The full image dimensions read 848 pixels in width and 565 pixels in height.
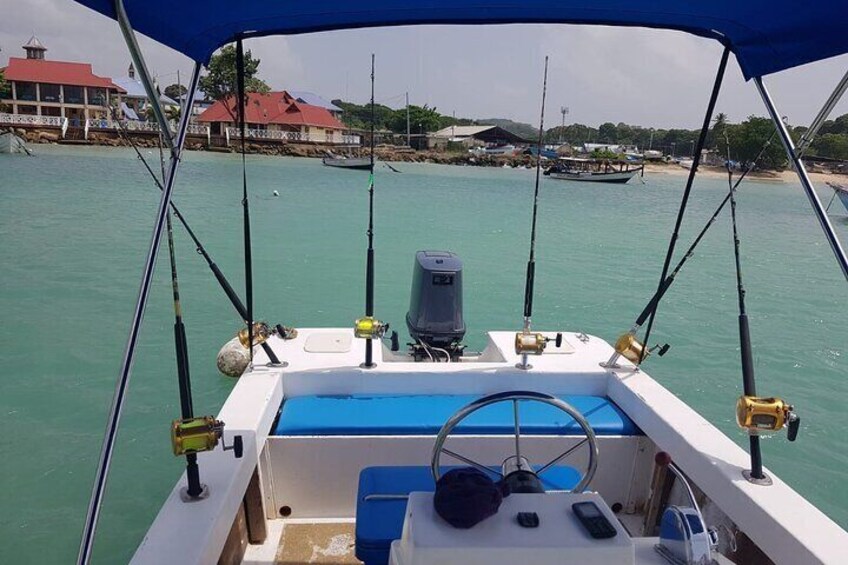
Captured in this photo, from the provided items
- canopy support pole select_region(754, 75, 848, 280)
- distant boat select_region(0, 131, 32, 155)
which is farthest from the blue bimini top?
distant boat select_region(0, 131, 32, 155)

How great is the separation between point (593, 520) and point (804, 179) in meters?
1.41

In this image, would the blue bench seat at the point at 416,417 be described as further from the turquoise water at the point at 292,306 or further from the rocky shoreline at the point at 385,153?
the rocky shoreline at the point at 385,153

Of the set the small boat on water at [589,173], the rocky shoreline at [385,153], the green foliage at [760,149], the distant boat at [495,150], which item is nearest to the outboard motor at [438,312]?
the green foliage at [760,149]

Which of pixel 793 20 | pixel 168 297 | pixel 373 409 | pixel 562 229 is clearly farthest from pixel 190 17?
pixel 562 229

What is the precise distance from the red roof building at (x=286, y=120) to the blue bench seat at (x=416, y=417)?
54.8m

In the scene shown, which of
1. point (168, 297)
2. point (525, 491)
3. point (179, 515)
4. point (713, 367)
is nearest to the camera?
point (525, 491)

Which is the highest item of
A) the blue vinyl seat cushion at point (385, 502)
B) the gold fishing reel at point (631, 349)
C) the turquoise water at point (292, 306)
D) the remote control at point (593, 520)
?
the remote control at point (593, 520)

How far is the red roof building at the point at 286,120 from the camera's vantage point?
54.9 metres

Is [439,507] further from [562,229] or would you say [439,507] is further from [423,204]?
[423,204]

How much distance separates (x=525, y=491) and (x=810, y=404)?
649 centimetres

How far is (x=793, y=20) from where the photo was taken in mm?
2031

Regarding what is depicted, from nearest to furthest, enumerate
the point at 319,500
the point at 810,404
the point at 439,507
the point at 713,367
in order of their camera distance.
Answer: the point at 439,507, the point at 319,500, the point at 810,404, the point at 713,367

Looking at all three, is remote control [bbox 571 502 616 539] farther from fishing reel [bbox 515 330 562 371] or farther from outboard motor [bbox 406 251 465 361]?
outboard motor [bbox 406 251 465 361]

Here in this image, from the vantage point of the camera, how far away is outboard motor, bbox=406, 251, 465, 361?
3.80m
